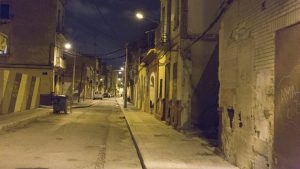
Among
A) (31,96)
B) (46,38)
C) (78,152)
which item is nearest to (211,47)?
(78,152)

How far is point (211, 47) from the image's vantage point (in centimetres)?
2117

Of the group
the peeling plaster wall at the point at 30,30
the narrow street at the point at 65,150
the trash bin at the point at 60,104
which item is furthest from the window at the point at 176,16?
the peeling plaster wall at the point at 30,30

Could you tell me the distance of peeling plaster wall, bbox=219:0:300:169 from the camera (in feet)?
29.6

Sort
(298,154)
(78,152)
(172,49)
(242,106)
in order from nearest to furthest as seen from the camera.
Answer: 1. (298,154)
2. (242,106)
3. (78,152)
4. (172,49)

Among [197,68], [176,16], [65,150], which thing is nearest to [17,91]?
[176,16]

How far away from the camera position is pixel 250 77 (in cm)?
1044

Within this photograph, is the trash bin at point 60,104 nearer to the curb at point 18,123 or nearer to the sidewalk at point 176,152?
the curb at point 18,123

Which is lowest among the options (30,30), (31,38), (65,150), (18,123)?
(65,150)

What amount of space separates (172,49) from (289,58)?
15.4 metres

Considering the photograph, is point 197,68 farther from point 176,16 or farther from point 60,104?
point 60,104

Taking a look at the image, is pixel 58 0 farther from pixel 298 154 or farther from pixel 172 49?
pixel 298 154

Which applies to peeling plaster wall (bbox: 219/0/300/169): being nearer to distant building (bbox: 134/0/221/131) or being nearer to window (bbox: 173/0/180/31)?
distant building (bbox: 134/0/221/131)

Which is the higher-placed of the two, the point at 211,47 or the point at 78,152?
the point at 211,47

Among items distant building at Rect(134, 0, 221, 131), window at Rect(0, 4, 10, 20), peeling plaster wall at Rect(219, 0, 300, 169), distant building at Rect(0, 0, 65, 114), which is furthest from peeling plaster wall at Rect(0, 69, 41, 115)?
peeling plaster wall at Rect(219, 0, 300, 169)
